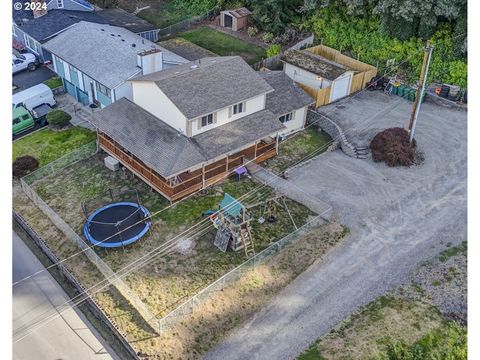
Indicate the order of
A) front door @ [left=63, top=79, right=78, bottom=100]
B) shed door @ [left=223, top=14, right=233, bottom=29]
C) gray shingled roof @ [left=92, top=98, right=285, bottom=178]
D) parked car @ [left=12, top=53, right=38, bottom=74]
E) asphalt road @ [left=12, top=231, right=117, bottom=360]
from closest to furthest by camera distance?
asphalt road @ [left=12, top=231, right=117, bottom=360]
gray shingled roof @ [left=92, top=98, right=285, bottom=178]
front door @ [left=63, top=79, right=78, bottom=100]
parked car @ [left=12, top=53, right=38, bottom=74]
shed door @ [left=223, top=14, right=233, bottom=29]

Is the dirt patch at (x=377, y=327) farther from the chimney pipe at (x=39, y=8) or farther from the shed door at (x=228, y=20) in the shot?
the chimney pipe at (x=39, y=8)

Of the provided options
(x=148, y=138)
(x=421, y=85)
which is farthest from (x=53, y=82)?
(x=421, y=85)

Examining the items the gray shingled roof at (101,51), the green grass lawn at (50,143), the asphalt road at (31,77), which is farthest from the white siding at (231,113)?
the asphalt road at (31,77)

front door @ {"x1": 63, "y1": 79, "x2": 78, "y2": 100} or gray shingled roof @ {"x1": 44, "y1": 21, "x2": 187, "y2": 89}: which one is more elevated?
gray shingled roof @ {"x1": 44, "y1": 21, "x2": 187, "y2": 89}

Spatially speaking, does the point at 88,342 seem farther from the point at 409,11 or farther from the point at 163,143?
the point at 409,11

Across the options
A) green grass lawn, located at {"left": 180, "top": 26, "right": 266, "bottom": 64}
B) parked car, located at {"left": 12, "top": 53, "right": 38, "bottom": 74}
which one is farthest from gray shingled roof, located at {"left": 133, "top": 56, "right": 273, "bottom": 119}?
parked car, located at {"left": 12, "top": 53, "right": 38, "bottom": 74}

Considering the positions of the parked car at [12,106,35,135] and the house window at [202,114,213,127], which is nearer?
the house window at [202,114,213,127]

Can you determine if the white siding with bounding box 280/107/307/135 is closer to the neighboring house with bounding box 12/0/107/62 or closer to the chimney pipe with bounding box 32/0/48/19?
the neighboring house with bounding box 12/0/107/62

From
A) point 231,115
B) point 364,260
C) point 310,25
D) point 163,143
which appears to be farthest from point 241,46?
point 364,260
